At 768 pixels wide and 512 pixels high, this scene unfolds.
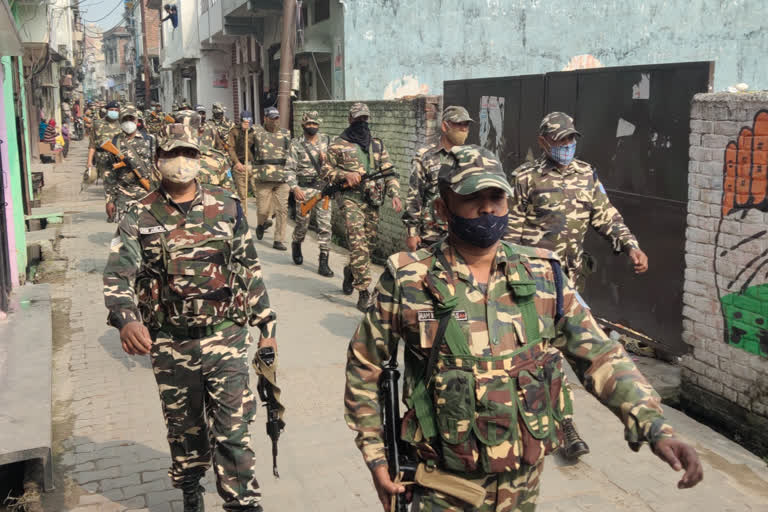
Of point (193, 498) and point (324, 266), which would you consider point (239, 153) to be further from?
point (193, 498)

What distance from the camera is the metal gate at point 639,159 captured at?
5.82 meters

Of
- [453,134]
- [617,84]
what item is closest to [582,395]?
[453,134]

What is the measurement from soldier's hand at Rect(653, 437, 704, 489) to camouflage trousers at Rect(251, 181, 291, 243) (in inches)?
379

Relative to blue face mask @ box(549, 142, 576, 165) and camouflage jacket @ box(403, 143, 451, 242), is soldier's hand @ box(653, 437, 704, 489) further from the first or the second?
camouflage jacket @ box(403, 143, 451, 242)

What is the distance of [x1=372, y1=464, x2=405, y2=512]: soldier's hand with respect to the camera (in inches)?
93.1

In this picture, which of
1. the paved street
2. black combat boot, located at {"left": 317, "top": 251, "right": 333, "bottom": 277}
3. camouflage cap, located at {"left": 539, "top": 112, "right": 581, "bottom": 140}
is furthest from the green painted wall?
camouflage cap, located at {"left": 539, "top": 112, "right": 581, "bottom": 140}

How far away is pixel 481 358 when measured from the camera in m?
2.36

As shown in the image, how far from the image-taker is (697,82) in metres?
5.60

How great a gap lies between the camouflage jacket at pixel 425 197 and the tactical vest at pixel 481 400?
3672 millimetres

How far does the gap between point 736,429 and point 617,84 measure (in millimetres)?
2972

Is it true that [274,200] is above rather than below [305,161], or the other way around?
below

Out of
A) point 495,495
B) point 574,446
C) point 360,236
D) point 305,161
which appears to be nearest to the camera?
point 495,495

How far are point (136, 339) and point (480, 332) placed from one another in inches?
67.3

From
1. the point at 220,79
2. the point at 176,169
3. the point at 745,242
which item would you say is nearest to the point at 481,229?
the point at 176,169
